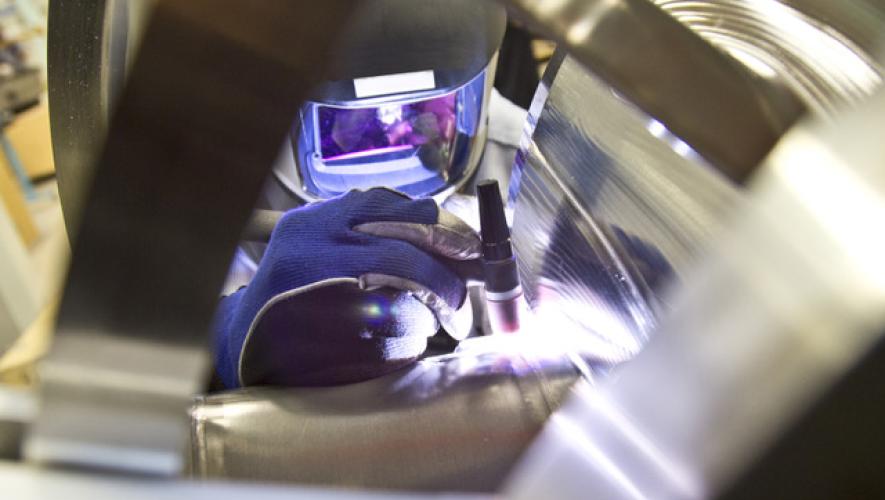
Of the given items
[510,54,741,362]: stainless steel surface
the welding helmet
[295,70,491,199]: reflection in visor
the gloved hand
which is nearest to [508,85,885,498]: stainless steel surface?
[510,54,741,362]: stainless steel surface

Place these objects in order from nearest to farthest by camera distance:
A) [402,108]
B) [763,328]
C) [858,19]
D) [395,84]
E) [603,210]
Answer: [763,328] → [858,19] → [603,210] → [395,84] → [402,108]

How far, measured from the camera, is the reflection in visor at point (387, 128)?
31.9 inches

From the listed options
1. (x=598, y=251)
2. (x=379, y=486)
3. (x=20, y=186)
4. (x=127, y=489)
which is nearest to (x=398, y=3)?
(x=598, y=251)

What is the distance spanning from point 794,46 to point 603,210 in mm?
136

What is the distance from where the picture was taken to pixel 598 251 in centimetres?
45

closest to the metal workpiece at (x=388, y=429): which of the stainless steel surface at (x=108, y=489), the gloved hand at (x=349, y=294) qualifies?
the gloved hand at (x=349, y=294)

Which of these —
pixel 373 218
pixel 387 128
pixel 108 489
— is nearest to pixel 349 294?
pixel 373 218

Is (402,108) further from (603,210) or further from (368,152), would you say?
(603,210)

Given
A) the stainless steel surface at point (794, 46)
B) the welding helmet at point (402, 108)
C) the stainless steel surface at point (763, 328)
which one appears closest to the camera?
the stainless steel surface at point (763, 328)

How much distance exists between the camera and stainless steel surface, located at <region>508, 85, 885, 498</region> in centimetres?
15

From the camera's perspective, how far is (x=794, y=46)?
0.34 metres

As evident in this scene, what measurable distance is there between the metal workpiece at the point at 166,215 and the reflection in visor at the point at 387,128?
0.62 m

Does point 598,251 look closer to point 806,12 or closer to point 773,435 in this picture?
point 806,12

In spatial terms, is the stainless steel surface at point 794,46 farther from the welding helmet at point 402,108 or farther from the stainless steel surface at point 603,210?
the welding helmet at point 402,108
